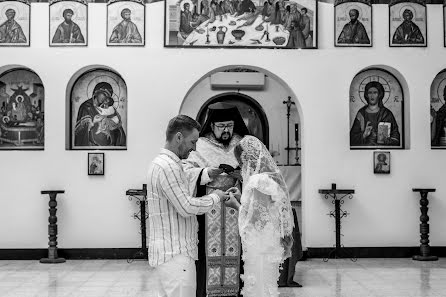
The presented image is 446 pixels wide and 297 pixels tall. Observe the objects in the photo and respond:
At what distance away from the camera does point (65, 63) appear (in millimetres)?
11031

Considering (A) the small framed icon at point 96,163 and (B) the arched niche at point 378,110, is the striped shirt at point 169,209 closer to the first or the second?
(A) the small framed icon at point 96,163

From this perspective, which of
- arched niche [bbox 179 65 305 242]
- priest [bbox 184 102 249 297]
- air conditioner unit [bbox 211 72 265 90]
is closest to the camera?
priest [bbox 184 102 249 297]

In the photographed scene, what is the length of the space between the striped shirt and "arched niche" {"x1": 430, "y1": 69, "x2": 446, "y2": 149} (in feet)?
27.7

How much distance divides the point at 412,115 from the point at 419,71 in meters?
0.80

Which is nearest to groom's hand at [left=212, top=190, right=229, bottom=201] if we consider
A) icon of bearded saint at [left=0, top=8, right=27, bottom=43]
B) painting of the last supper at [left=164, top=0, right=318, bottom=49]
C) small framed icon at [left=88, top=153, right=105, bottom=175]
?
small framed icon at [left=88, top=153, right=105, bottom=175]

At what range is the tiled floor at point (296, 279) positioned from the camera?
7.99 metres

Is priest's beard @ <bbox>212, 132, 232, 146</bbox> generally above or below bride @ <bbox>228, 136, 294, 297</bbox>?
above

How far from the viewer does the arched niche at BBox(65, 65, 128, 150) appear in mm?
11172

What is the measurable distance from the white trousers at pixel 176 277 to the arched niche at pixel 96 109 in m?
7.43

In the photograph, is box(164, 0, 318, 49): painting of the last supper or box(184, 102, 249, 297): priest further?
box(164, 0, 318, 49): painting of the last supper

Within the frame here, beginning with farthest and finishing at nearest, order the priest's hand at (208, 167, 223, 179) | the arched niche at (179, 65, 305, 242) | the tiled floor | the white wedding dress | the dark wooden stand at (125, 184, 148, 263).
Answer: the arched niche at (179, 65, 305, 242) → the dark wooden stand at (125, 184, 148, 263) → the tiled floor → the white wedding dress → the priest's hand at (208, 167, 223, 179)

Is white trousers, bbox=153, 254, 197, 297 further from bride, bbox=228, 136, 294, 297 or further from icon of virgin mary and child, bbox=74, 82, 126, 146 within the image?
icon of virgin mary and child, bbox=74, 82, 126, 146

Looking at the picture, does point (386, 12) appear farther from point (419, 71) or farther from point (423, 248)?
point (423, 248)

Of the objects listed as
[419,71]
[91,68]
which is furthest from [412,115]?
[91,68]
